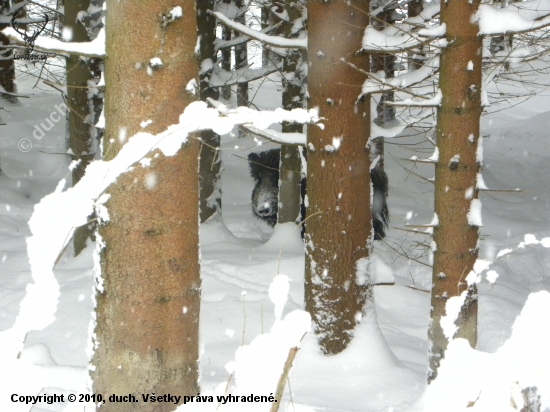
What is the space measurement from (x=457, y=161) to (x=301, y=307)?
266 centimetres

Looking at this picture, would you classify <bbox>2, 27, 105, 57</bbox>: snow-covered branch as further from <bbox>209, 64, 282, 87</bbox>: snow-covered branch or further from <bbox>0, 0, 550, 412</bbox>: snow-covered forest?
<bbox>209, 64, 282, 87</bbox>: snow-covered branch

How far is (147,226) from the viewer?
104 inches

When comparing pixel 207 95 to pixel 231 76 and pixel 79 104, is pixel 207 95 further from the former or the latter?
pixel 79 104

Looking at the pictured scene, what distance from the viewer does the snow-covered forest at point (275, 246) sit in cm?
159

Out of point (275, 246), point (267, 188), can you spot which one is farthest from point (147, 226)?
point (267, 188)

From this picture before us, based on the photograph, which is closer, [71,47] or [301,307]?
[71,47]

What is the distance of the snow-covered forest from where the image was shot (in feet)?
5.23

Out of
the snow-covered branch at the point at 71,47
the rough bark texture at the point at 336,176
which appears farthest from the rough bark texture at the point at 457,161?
the snow-covered branch at the point at 71,47

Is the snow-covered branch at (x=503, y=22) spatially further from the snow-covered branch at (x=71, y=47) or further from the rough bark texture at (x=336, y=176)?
the snow-covered branch at (x=71, y=47)

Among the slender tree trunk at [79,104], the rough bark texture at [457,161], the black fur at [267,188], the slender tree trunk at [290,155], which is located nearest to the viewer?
the rough bark texture at [457,161]

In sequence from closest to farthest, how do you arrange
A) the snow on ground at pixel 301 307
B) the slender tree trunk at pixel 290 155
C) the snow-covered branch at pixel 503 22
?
the snow on ground at pixel 301 307, the snow-covered branch at pixel 503 22, the slender tree trunk at pixel 290 155

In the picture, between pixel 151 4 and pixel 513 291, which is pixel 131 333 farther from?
pixel 513 291

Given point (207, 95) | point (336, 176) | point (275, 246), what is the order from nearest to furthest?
point (336, 176) < point (275, 246) < point (207, 95)

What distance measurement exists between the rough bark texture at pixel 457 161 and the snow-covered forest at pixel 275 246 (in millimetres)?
15
